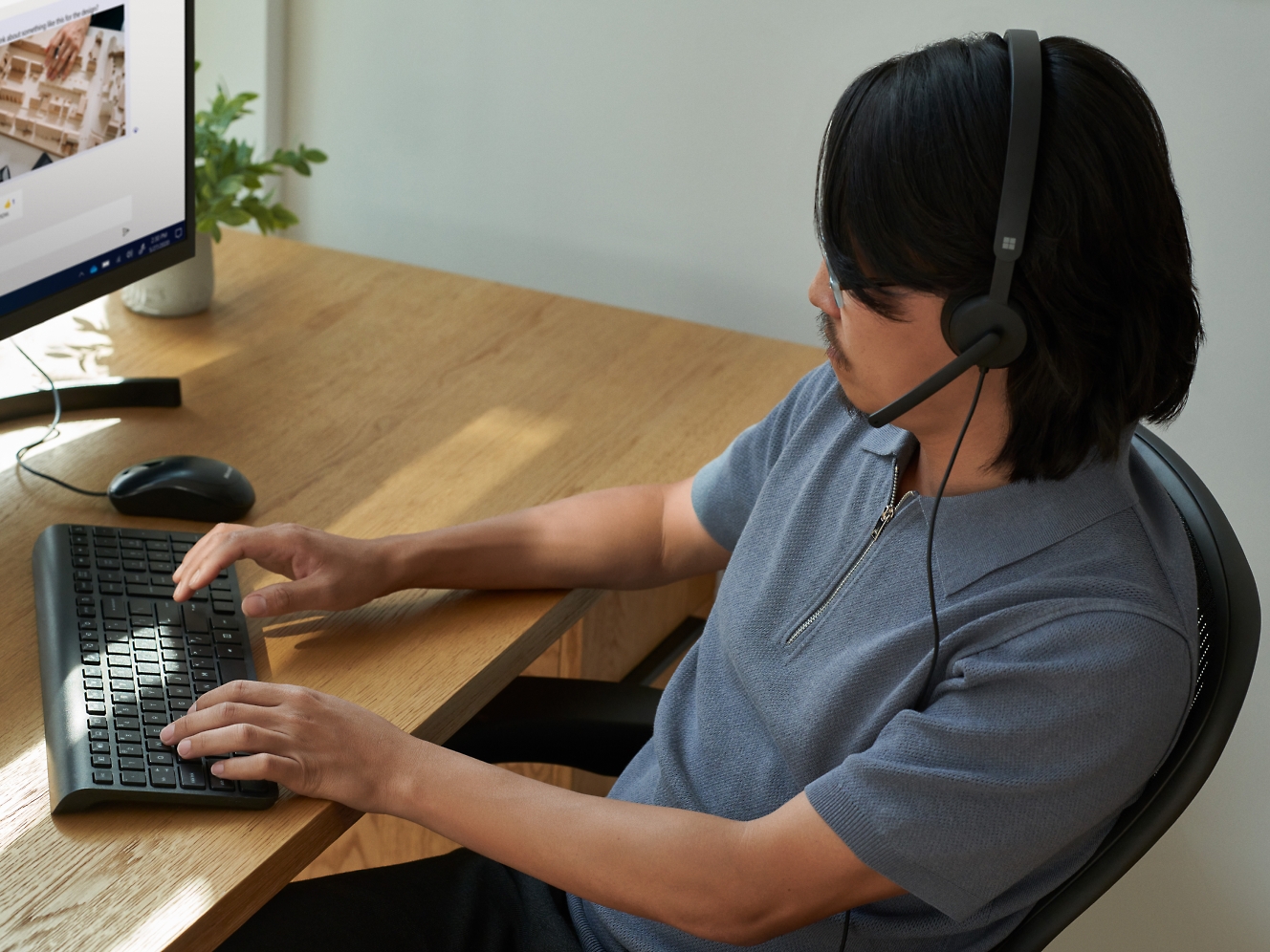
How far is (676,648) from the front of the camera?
1.54m

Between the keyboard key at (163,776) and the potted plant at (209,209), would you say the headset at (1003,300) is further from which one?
the potted plant at (209,209)

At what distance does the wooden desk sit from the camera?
767 mm

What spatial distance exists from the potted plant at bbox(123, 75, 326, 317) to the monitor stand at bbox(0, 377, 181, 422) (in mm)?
206

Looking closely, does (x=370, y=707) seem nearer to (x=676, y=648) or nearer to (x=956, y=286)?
(x=956, y=286)

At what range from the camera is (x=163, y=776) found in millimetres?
806

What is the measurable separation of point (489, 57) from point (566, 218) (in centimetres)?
26

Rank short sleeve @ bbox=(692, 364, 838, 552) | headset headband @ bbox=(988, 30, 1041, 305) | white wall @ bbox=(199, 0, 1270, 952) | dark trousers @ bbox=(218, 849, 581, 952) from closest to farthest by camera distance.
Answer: headset headband @ bbox=(988, 30, 1041, 305)
dark trousers @ bbox=(218, 849, 581, 952)
short sleeve @ bbox=(692, 364, 838, 552)
white wall @ bbox=(199, 0, 1270, 952)

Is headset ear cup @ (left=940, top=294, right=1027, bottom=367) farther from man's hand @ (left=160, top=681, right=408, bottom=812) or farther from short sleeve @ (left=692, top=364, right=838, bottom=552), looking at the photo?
man's hand @ (left=160, top=681, right=408, bottom=812)

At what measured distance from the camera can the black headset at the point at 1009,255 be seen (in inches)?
27.9

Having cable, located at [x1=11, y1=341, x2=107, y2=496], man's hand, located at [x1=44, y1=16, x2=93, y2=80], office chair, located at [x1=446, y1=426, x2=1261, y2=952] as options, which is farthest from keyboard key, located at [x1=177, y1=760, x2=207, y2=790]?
man's hand, located at [x1=44, y1=16, x2=93, y2=80]

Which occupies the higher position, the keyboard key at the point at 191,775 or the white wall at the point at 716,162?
the white wall at the point at 716,162

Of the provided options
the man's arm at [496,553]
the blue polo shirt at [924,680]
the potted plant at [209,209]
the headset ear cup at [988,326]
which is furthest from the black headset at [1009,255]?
the potted plant at [209,209]

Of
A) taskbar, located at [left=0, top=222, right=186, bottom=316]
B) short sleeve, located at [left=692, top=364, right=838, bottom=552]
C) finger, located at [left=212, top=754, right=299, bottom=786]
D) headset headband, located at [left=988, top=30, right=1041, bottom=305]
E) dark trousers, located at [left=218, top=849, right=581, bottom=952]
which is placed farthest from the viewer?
taskbar, located at [left=0, top=222, right=186, bottom=316]

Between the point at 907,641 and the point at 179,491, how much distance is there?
675 millimetres
